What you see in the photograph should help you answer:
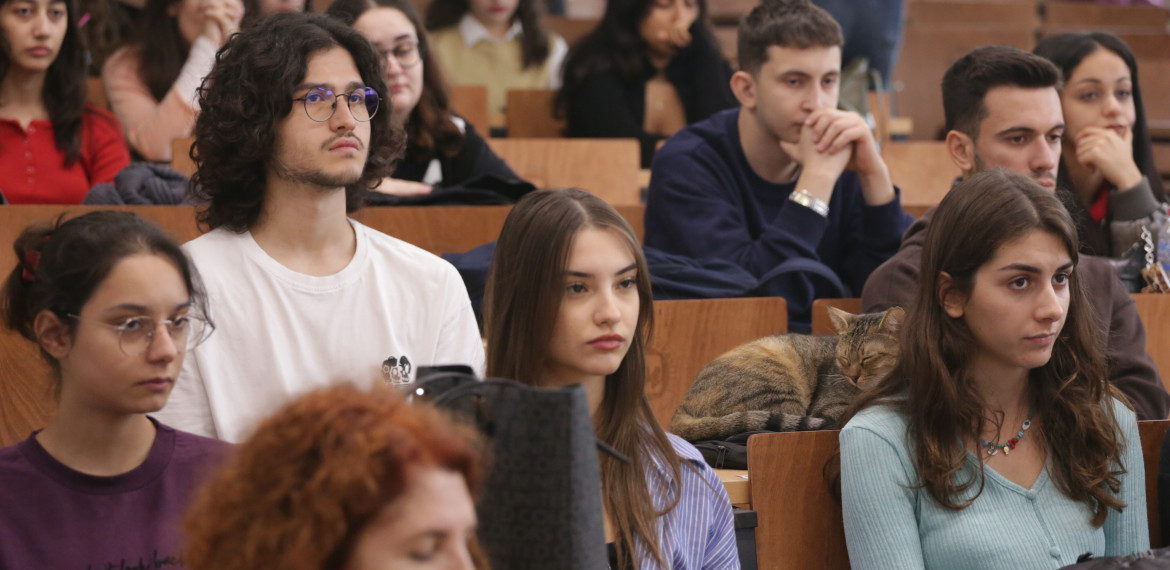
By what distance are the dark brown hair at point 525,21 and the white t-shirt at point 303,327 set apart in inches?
90.8

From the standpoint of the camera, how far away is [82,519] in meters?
1.40

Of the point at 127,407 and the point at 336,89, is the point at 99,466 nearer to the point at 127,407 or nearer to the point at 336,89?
the point at 127,407

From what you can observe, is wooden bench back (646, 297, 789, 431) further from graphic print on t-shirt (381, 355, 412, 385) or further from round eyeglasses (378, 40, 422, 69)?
round eyeglasses (378, 40, 422, 69)

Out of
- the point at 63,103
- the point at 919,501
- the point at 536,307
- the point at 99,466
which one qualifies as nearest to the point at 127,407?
the point at 99,466

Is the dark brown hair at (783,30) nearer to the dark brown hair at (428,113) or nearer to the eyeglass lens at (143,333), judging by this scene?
the dark brown hair at (428,113)

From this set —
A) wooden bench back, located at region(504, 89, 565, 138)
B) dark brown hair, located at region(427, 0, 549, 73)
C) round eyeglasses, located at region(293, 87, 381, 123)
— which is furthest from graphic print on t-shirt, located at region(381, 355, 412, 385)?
dark brown hair, located at region(427, 0, 549, 73)

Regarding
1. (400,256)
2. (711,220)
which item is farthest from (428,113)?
(400,256)

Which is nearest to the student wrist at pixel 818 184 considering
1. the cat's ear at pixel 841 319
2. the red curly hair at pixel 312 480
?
the cat's ear at pixel 841 319

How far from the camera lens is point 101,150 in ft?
9.91

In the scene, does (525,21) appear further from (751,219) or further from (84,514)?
(84,514)

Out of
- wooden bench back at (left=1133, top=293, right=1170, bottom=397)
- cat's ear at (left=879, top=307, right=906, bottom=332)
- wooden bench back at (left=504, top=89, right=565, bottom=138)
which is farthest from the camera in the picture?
wooden bench back at (left=504, top=89, right=565, bottom=138)

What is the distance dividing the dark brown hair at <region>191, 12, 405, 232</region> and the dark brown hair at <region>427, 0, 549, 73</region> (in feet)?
7.20

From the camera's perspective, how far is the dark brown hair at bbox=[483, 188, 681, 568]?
5.03ft

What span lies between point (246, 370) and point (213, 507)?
98cm
